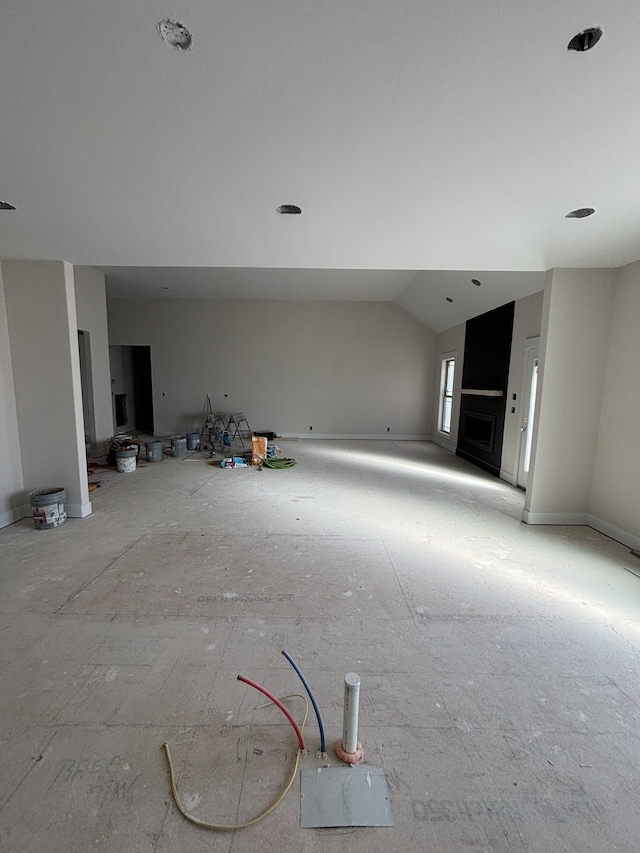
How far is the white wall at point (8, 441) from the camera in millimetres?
3244

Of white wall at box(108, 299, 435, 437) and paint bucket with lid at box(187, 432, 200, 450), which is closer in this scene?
paint bucket with lid at box(187, 432, 200, 450)

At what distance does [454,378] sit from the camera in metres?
7.02

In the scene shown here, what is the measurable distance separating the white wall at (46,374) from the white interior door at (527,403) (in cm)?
531

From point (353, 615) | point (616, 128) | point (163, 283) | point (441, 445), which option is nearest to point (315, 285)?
point (163, 283)

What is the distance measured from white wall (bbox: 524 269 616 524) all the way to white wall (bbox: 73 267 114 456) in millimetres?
6637

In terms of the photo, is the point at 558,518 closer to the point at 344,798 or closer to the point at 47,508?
the point at 344,798

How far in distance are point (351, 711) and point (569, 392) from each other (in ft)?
11.2

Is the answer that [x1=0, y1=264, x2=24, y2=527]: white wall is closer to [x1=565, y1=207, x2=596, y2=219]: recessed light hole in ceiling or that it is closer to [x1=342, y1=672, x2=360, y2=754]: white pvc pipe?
[x1=342, y1=672, x2=360, y2=754]: white pvc pipe

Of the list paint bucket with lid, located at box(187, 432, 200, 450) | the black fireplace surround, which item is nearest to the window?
the black fireplace surround

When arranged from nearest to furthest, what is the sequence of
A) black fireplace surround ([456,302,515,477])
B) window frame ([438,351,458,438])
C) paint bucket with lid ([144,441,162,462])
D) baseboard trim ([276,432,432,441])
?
black fireplace surround ([456,302,515,477]) < paint bucket with lid ([144,441,162,462]) < window frame ([438,351,458,438]) < baseboard trim ([276,432,432,441])

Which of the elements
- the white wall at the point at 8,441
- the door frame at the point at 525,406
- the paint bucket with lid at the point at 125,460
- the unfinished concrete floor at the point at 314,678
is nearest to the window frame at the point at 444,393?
the door frame at the point at 525,406

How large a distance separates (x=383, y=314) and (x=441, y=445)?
10.9 feet

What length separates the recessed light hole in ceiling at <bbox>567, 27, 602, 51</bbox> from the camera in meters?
1.26

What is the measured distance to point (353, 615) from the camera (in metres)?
2.14
